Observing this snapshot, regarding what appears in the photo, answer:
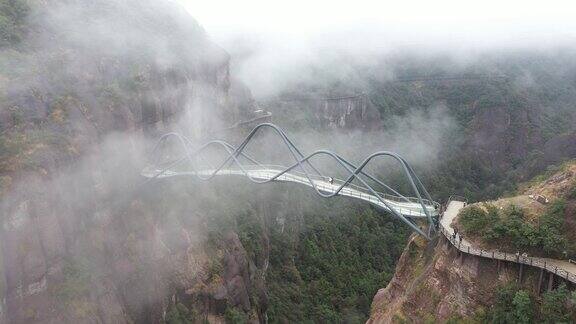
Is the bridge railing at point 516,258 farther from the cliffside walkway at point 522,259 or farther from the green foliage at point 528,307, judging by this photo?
the green foliage at point 528,307

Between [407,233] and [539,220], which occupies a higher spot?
[539,220]

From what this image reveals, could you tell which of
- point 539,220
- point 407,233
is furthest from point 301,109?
point 539,220

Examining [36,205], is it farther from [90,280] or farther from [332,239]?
[332,239]

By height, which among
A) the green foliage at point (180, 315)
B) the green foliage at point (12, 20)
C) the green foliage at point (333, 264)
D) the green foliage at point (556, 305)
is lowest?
the green foliage at point (333, 264)

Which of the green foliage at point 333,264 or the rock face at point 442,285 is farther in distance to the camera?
the green foliage at point 333,264

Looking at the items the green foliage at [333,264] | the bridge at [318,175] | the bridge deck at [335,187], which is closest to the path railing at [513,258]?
the bridge at [318,175]

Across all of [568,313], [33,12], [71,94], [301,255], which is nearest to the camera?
[568,313]

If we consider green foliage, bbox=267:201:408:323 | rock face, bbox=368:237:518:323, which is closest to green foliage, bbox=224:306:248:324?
green foliage, bbox=267:201:408:323
